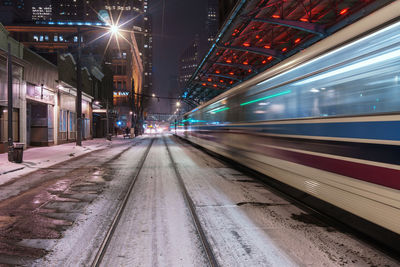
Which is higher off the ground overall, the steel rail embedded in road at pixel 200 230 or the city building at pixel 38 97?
the city building at pixel 38 97

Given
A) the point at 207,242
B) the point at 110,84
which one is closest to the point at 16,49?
the point at 207,242

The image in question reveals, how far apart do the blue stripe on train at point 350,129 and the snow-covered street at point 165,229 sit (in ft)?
5.08

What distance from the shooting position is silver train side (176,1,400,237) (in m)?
3.42

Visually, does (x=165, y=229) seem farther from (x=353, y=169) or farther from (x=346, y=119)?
(x=346, y=119)

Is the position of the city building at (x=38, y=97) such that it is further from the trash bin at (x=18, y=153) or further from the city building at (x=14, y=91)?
the trash bin at (x=18, y=153)

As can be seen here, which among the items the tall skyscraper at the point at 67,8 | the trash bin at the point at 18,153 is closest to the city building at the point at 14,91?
the trash bin at the point at 18,153

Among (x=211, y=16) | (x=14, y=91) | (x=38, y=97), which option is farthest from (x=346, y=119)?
(x=211, y=16)

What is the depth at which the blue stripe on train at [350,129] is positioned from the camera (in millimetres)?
3378

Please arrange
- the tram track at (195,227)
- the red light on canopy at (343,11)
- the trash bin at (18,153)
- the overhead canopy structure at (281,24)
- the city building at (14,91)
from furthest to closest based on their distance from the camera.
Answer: the city building at (14,91) → the trash bin at (18,153) → the red light on canopy at (343,11) → the overhead canopy structure at (281,24) → the tram track at (195,227)

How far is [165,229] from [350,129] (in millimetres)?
3226

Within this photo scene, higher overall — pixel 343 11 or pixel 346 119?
pixel 343 11

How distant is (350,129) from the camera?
4.06 metres

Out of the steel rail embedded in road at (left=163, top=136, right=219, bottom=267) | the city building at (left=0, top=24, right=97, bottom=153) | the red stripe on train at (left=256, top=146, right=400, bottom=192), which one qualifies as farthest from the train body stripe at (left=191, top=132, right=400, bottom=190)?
the city building at (left=0, top=24, right=97, bottom=153)

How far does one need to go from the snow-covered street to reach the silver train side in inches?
25.5
